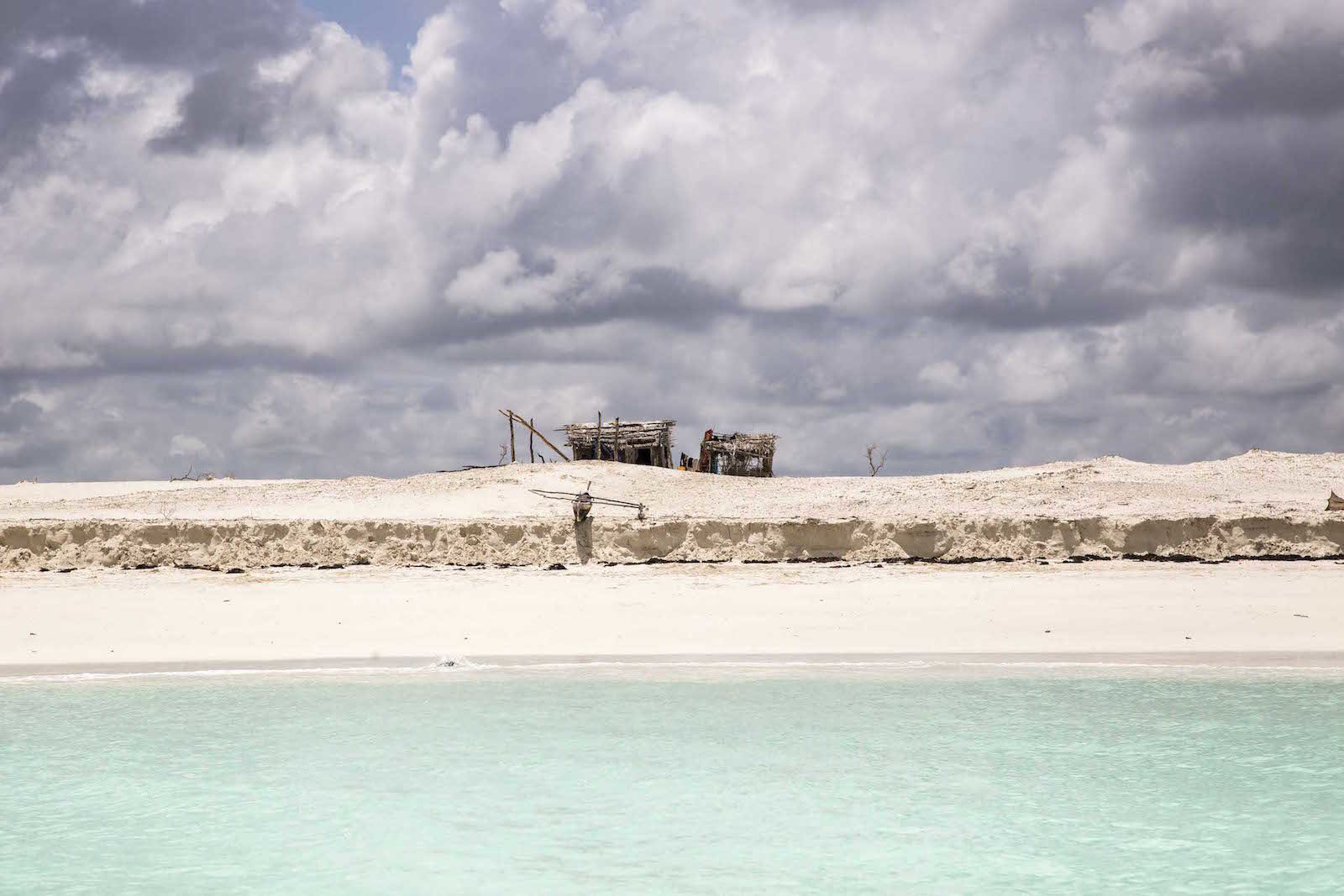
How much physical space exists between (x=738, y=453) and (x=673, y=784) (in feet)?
107

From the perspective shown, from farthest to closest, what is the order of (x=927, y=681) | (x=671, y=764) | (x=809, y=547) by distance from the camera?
(x=809, y=547) < (x=927, y=681) < (x=671, y=764)

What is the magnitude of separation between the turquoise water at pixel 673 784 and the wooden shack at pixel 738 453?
92.0 ft

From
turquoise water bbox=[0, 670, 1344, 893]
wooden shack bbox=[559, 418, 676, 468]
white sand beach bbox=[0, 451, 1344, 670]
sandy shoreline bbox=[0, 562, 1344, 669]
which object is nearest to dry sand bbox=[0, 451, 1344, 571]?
white sand beach bbox=[0, 451, 1344, 670]

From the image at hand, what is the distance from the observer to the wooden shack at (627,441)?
38406mm

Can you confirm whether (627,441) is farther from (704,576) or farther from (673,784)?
(673,784)

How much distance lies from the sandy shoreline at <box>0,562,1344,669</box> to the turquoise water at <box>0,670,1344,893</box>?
1688 mm

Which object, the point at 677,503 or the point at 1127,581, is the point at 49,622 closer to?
the point at 677,503

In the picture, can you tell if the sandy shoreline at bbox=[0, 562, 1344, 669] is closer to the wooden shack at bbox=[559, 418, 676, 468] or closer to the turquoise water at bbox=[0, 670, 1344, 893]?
the turquoise water at bbox=[0, 670, 1344, 893]

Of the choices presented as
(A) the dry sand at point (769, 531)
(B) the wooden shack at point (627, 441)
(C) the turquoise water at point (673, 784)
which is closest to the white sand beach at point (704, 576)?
(A) the dry sand at point (769, 531)

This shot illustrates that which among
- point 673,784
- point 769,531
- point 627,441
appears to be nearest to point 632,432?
point 627,441

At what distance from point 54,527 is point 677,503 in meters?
11.7

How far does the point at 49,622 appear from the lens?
1540cm

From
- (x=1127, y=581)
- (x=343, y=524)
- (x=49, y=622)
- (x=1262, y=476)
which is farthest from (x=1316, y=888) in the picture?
(x=1262, y=476)

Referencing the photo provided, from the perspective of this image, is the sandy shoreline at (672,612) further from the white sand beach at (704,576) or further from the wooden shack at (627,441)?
the wooden shack at (627,441)
